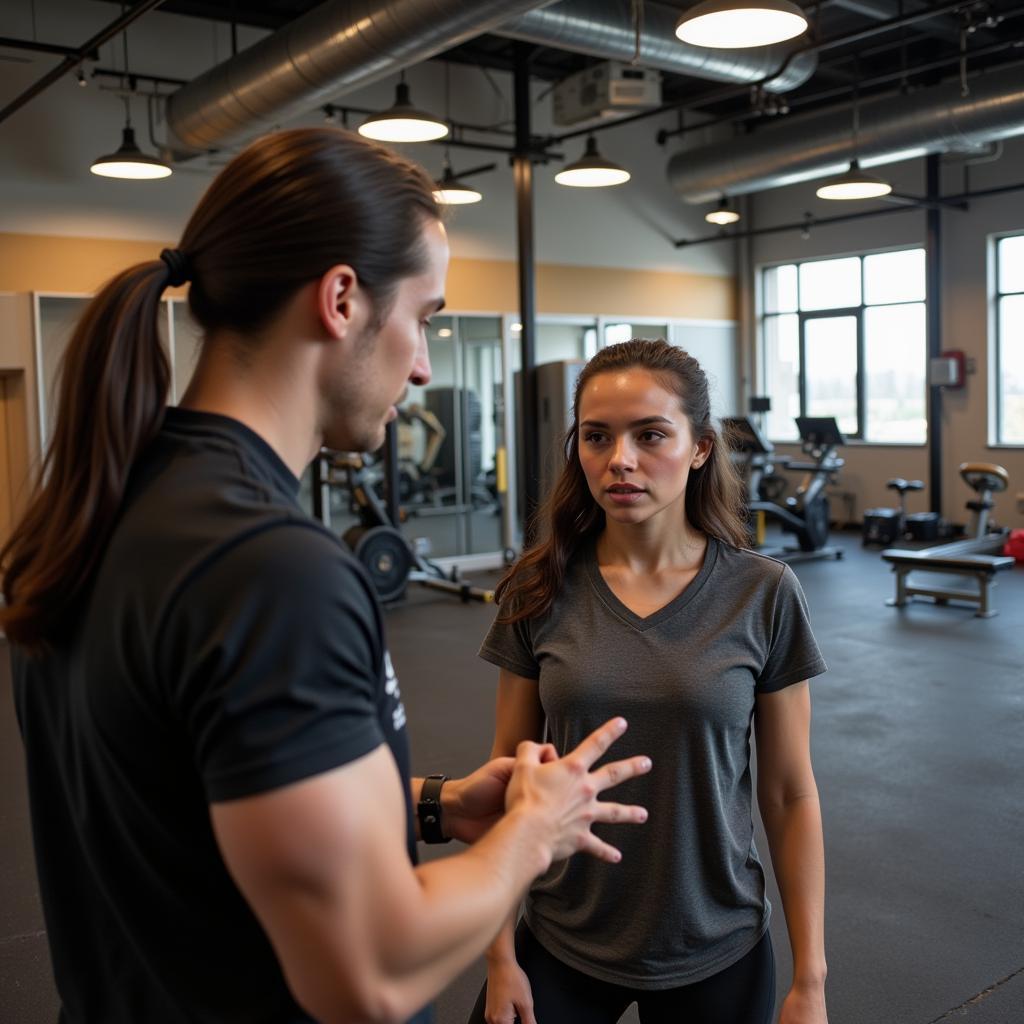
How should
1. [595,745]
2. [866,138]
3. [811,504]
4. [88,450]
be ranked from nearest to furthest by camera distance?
1. [88,450]
2. [595,745]
3. [866,138]
4. [811,504]

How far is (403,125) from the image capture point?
19.2ft

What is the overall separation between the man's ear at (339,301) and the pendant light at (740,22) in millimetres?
3767

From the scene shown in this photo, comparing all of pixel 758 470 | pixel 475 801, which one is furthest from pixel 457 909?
pixel 758 470

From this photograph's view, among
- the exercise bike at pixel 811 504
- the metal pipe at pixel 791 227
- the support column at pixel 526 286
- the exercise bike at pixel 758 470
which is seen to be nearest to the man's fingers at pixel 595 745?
the exercise bike at pixel 758 470

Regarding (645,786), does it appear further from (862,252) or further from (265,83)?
(862,252)

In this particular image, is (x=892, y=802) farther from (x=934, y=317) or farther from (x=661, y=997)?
(x=934, y=317)

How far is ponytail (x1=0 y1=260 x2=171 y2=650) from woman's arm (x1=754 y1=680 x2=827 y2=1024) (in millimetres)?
1026

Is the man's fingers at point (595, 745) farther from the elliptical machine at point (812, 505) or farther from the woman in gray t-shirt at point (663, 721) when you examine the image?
the elliptical machine at point (812, 505)

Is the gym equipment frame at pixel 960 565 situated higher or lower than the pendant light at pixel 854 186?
lower

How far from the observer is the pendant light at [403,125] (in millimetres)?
5773

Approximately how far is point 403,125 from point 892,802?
166 inches

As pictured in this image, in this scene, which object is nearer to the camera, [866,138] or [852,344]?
[866,138]

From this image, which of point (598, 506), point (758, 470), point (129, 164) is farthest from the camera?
point (758, 470)

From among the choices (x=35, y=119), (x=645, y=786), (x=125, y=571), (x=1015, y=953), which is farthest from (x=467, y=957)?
(x=35, y=119)
